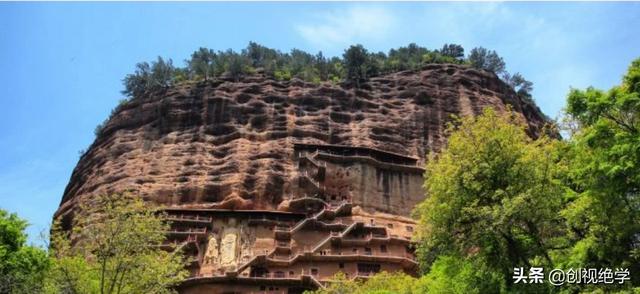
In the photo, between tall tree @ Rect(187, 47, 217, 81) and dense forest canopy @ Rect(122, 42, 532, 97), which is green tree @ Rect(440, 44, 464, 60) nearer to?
dense forest canopy @ Rect(122, 42, 532, 97)

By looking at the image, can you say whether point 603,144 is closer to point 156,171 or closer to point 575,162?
point 575,162

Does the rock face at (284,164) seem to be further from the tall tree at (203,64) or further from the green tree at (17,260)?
the green tree at (17,260)

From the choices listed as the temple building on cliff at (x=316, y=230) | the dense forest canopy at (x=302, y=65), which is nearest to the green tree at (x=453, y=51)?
the dense forest canopy at (x=302, y=65)

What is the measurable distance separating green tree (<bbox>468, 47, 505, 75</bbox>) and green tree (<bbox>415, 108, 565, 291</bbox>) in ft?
175

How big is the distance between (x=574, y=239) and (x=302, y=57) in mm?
56237

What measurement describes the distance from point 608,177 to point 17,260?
2313 cm

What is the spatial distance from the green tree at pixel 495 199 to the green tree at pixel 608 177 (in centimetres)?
103

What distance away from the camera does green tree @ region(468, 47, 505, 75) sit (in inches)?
2800

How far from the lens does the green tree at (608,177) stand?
15.3 metres

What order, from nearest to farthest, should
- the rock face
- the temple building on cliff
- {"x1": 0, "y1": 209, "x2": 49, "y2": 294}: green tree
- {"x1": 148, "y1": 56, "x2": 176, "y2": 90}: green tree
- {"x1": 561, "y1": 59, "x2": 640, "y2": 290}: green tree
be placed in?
{"x1": 561, "y1": 59, "x2": 640, "y2": 290}: green tree < {"x1": 0, "y1": 209, "x2": 49, "y2": 294}: green tree < the temple building on cliff < the rock face < {"x1": 148, "y1": 56, "x2": 176, "y2": 90}: green tree

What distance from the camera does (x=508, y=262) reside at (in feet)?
59.1

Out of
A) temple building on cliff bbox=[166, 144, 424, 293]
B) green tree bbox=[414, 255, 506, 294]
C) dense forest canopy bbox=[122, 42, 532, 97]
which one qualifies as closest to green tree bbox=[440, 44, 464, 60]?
dense forest canopy bbox=[122, 42, 532, 97]

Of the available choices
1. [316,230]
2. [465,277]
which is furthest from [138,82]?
[465,277]

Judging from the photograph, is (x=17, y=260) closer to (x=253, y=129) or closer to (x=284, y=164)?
(x=284, y=164)
